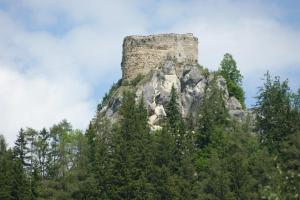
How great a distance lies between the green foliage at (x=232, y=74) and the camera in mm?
81500

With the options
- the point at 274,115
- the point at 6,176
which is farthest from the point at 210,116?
the point at 6,176

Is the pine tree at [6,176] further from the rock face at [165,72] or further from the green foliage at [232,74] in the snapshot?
the green foliage at [232,74]

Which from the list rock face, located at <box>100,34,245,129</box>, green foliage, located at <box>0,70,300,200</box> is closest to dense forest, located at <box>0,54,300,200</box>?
green foliage, located at <box>0,70,300,200</box>

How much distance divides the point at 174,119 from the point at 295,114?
13.0 meters

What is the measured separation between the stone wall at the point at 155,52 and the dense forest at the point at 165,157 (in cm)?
914

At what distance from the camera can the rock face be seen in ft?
250

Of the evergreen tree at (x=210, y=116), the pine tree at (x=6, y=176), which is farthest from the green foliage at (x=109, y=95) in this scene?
the pine tree at (x=6, y=176)

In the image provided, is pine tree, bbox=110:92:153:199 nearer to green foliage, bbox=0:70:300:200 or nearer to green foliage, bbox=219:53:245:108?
green foliage, bbox=0:70:300:200

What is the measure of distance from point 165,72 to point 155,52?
2.76 metres

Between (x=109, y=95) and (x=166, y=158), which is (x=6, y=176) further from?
(x=109, y=95)

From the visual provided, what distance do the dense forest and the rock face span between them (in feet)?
21.3

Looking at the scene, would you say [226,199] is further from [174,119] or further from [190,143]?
[174,119]

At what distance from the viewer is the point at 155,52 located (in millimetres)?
78125

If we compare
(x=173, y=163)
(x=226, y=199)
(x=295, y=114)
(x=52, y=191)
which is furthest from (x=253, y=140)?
(x=52, y=191)
